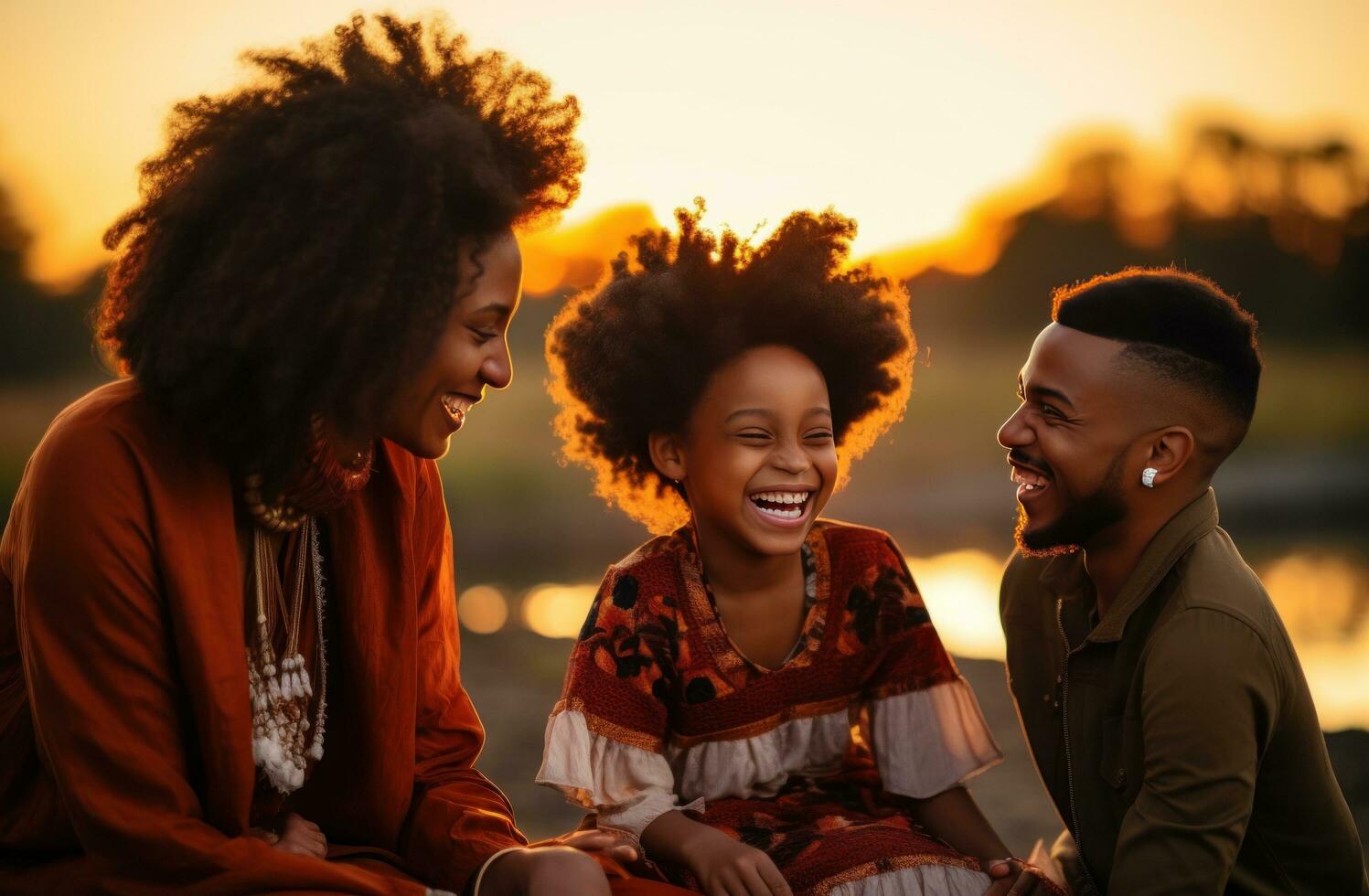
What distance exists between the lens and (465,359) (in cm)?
281

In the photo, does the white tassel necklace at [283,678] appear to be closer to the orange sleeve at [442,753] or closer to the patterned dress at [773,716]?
the orange sleeve at [442,753]

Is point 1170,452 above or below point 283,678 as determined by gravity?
above

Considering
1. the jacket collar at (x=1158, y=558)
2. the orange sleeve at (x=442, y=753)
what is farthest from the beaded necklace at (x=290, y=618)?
the jacket collar at (x=1158, y=558)

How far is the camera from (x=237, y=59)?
278 cm

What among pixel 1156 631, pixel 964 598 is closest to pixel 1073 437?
pixel 1156 631

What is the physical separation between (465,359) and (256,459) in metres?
0.43

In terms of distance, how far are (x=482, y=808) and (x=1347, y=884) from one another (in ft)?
5.87

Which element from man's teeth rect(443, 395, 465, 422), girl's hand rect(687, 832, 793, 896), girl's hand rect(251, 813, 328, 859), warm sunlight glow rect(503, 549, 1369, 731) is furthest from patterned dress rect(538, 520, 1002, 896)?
warm sunlight glow rect(503, 549, 1369, 731)

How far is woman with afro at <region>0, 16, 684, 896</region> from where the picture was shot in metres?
2.60

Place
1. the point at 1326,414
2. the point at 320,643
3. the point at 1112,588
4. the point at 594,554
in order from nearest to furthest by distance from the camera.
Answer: the point at 320,643
the point at 1112,588
the point at 594,554
the point at 1326,414

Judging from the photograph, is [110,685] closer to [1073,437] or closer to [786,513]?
[786,513]

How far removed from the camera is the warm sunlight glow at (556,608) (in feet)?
26.4

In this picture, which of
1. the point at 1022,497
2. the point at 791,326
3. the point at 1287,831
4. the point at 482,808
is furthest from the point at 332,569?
the point at 1287,831

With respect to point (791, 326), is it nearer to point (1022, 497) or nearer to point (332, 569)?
point (1022, 497)
